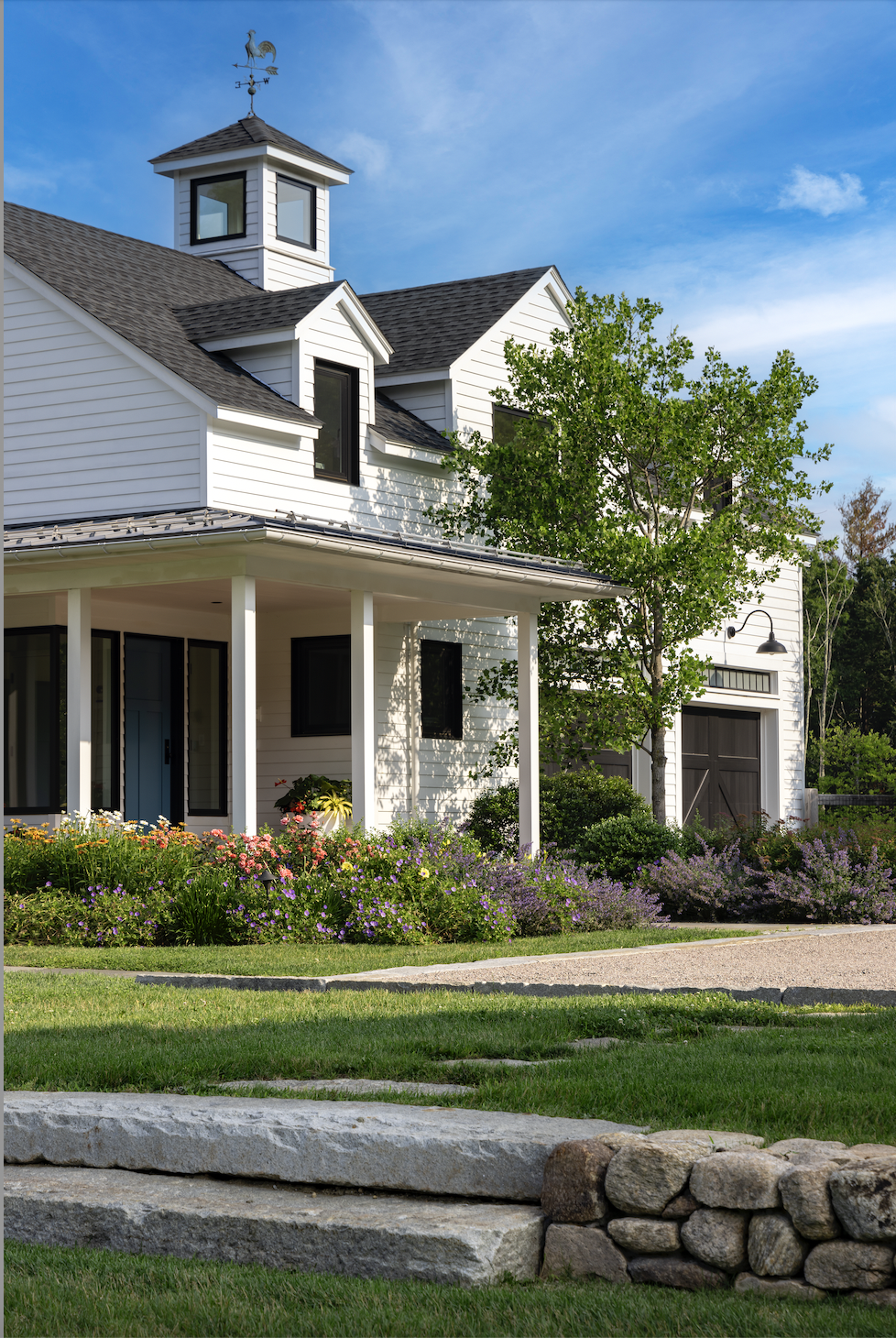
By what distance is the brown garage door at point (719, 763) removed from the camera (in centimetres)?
2311

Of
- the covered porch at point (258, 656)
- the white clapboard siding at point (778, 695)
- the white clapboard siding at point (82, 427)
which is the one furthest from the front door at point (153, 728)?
the white clapboard siding at point (778, 695)

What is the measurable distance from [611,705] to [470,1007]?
1059cm

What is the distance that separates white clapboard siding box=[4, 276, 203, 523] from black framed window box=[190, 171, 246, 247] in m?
5.14

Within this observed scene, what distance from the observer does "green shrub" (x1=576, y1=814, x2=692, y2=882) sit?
55.3 ft

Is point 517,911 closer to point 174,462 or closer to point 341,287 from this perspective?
point 174,462

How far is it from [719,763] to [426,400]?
7851 millimetres

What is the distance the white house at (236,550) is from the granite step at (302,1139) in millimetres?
8032

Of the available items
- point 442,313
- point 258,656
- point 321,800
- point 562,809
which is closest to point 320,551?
point 321,800

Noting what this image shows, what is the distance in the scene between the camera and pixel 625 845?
16.8 metres

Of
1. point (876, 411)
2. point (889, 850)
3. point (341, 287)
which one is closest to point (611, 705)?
point (889, 850)

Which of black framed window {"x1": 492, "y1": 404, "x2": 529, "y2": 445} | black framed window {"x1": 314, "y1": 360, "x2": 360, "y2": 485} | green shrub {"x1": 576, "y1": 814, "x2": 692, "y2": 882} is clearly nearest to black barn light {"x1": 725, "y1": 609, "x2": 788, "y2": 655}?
green shrub {"x1": 576, "y1": 814, "x2": 692, "y2": 882}

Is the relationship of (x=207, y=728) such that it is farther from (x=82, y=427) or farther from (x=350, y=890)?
(x=350, y=890)

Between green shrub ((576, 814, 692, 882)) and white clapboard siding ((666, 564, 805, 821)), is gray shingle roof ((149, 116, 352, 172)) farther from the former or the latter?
green shrub ((576, 814, 692, 882))

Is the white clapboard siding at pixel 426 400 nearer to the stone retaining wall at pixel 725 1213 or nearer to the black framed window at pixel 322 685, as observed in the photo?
the black framed window at pixel 322 685
